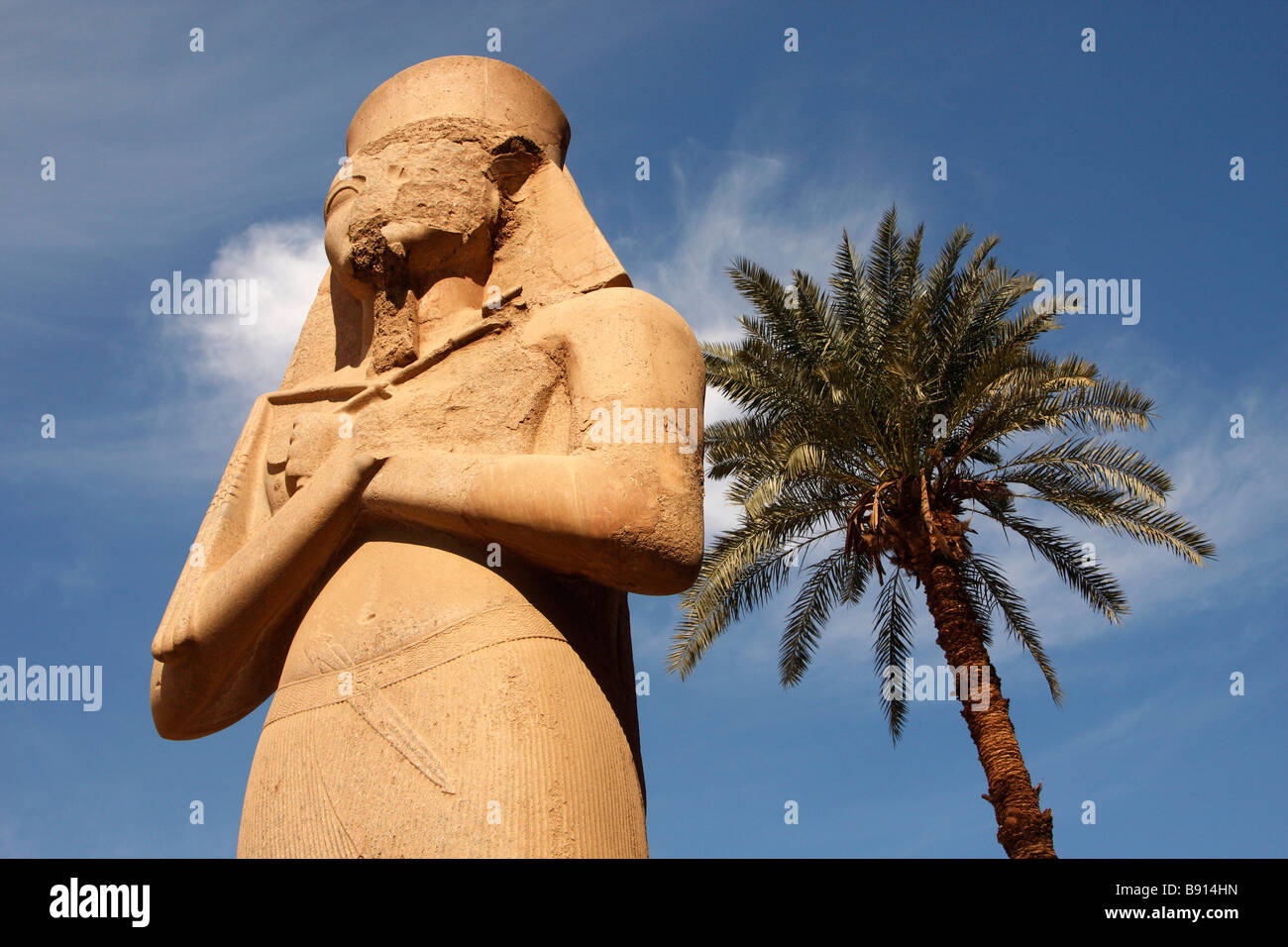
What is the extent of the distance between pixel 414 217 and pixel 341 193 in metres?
0.35

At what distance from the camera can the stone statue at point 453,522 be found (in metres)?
3.14

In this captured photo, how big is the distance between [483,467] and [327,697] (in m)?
0.71

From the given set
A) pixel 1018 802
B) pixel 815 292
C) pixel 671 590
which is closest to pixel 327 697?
pixel 671 590

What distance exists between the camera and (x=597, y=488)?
3.29m

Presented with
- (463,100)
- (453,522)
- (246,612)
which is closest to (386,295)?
(463,100)

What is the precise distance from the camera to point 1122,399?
12094mm

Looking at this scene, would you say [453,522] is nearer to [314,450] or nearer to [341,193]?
[314,450]

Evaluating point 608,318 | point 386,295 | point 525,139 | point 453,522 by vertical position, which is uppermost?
point 525,139

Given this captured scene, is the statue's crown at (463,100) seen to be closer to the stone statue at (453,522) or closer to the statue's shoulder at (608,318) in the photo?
the stone statue at (453,522)

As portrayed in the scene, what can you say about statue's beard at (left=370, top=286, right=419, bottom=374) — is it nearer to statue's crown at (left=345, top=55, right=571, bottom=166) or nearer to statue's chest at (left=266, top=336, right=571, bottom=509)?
statue's chest at (left=266, top=336, right=571, bottom=509)

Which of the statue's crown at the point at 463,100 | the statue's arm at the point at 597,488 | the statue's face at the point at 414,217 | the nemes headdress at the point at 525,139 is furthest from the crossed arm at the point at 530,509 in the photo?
the statue's crown at the point at 463,100

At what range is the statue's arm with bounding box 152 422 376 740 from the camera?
350 cm

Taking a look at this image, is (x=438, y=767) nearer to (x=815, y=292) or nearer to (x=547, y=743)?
(x=547, y=743)

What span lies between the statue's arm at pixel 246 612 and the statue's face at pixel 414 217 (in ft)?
2.23
